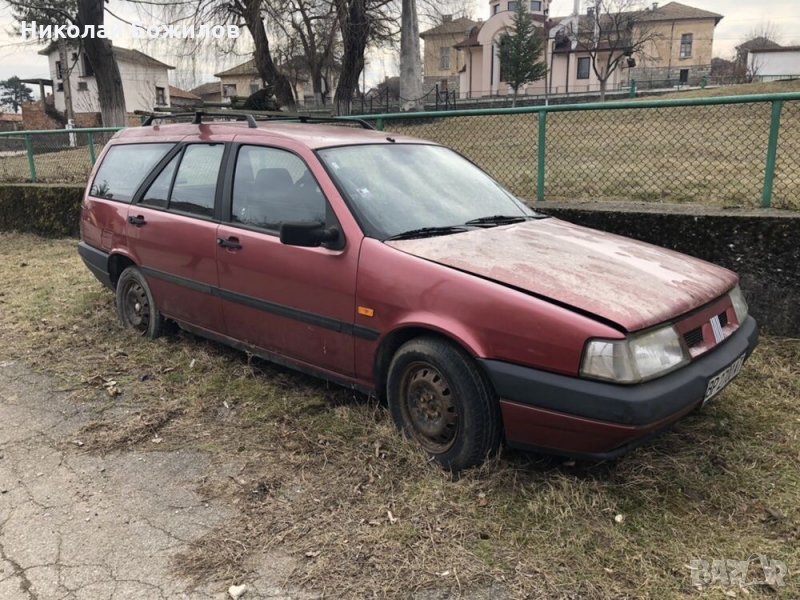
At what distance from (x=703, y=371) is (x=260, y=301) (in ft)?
8.15

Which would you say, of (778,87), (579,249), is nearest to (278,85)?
(778,87)

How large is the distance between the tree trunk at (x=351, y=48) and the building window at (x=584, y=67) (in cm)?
3768

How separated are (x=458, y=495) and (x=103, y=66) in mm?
19474

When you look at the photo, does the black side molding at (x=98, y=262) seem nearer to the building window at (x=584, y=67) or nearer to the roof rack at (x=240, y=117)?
the roof rack at (x=240, y=117)

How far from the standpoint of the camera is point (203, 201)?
14.3ft

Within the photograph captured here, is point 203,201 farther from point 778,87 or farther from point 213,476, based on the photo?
point 778,87

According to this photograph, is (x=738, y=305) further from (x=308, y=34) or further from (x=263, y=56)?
(x=308, y=34)

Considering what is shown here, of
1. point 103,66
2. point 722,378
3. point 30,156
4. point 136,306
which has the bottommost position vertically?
point 136,306

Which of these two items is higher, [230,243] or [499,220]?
[499,220]

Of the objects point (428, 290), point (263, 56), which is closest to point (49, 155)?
point (263, 56)

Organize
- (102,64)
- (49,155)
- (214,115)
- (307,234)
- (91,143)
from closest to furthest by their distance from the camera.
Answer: (307,234) < (214,115) < (91,143) < (49,155) < (102,64)

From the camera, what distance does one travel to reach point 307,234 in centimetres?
334

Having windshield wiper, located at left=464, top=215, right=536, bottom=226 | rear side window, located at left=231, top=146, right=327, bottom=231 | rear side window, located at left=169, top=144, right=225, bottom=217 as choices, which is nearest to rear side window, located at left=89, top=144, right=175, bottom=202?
rear side window, located at left=169, top=144, right=225, bottom=217

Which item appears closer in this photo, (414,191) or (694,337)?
(694,337)
